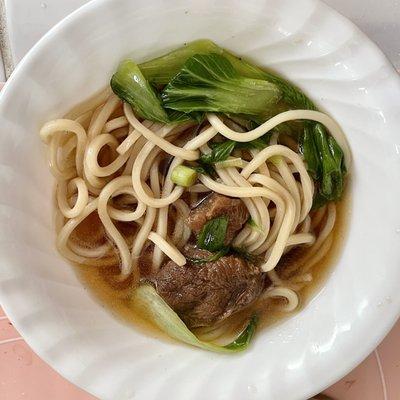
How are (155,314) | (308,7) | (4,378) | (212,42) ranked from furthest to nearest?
1. (4,378)
2. (155,314)
3. (212,42)
4. (308,7)

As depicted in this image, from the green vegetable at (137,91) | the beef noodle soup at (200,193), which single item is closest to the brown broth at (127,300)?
the beef noodle soup at (200,193)

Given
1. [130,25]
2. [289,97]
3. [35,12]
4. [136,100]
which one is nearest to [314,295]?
[289,97]

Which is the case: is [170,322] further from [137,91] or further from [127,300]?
[137,91]

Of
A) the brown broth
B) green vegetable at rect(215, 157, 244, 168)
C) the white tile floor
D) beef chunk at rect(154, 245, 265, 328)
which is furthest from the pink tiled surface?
the white tile floor

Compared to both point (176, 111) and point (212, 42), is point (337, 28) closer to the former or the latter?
point (212, 42)

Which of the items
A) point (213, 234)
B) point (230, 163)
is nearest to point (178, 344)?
point (213, 234)

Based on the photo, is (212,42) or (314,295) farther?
(314,295)

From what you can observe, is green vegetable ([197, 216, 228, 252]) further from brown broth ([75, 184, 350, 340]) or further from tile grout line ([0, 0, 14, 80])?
tile grout line ([0, 0, 14, 80])
